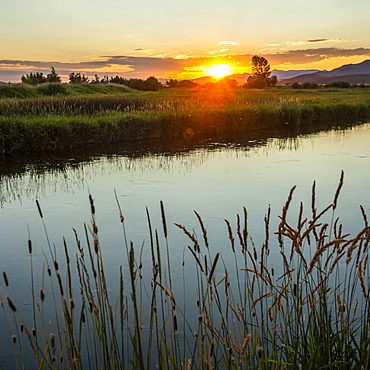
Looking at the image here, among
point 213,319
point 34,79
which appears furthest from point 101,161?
point 34,79

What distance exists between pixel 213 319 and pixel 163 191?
4236 millimetres

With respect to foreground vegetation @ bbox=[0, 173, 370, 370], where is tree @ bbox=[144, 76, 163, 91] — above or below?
above

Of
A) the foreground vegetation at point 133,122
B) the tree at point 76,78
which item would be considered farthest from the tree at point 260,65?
the foreground vegetation at point 133,122

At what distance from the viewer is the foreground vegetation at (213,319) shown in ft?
5.45

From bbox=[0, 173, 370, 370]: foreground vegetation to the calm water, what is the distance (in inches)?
17.5

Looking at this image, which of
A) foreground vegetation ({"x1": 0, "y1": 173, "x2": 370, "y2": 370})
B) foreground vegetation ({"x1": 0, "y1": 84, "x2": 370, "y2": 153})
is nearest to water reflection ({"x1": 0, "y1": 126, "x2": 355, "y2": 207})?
foreground vegetation ({"x1": 0, "y1": 84, "x2": 370, "y2": 153})

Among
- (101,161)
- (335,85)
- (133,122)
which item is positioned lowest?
(101,161)

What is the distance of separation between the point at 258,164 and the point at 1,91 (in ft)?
76.3

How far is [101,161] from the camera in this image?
10.5m

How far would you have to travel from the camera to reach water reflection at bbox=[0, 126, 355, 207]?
321 inches

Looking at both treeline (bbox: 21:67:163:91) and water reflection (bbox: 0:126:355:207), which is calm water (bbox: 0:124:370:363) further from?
treeline (bbox: 21:67:163:91)

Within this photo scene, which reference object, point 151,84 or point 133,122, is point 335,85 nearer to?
point 151,84

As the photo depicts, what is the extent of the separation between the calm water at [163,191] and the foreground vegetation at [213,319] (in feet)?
1.46

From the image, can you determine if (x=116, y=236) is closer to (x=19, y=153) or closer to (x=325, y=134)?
(x=19, y=153)
